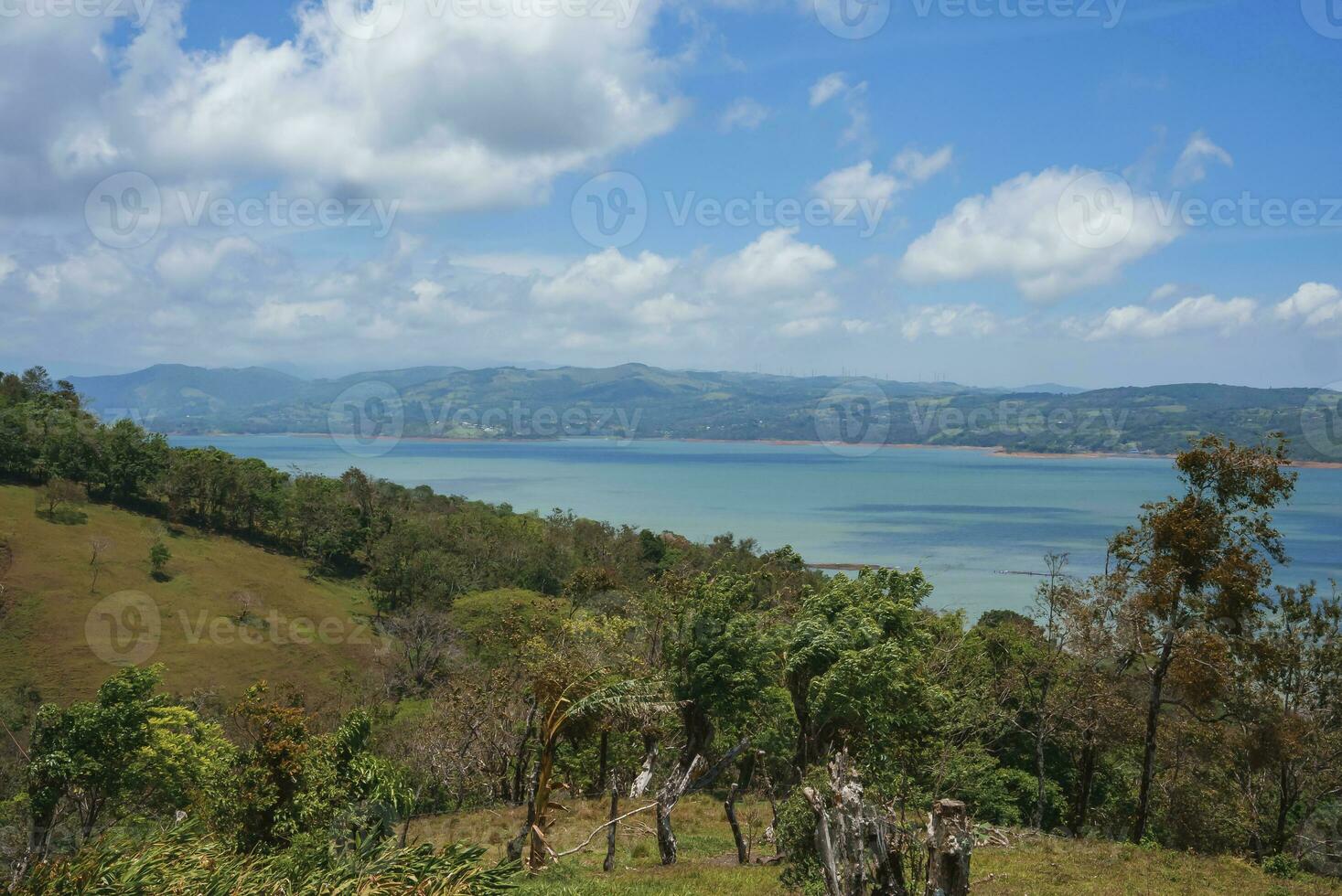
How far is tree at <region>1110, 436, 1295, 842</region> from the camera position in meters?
14.1

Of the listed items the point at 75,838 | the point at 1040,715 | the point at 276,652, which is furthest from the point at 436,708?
the point at 276,652

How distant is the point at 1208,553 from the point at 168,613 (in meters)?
56.9

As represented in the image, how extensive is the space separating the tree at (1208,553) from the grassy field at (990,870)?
214cm

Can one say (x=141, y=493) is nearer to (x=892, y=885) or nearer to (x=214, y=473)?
(x=214, y=473)

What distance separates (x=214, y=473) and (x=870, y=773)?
66280 mm

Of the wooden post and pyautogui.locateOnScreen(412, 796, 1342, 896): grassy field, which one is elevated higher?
the wooden post

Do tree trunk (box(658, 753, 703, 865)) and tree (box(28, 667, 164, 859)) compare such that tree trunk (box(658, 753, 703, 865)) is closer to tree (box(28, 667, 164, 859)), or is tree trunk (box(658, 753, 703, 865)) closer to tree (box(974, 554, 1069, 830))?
tree (box(974, 554, 1069, 830))

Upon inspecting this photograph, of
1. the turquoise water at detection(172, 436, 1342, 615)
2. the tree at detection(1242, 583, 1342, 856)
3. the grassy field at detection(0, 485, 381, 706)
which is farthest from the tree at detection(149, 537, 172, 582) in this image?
the tree at detection(1242, 583, 1342, 856)

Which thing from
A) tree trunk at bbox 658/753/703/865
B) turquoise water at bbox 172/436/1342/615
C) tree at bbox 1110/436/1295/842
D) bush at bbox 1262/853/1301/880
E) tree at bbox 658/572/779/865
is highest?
tree at bbox 1110/436/1295/842

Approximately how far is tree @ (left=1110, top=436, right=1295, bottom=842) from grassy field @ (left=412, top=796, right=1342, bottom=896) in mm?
2143

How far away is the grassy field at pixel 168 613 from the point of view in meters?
45.3

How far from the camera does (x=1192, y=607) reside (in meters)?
14.6

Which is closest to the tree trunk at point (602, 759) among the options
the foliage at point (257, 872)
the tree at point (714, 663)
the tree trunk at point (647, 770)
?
the tree trunk at point (647, 770)

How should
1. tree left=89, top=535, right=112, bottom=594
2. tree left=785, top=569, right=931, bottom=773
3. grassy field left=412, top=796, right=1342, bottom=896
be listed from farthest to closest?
tree left=89, top=535, right=112, bottom=594
tree left=785, top=569, right=931, bottom=773
grassy field left=412, top=796, right=1342, bottom=896
